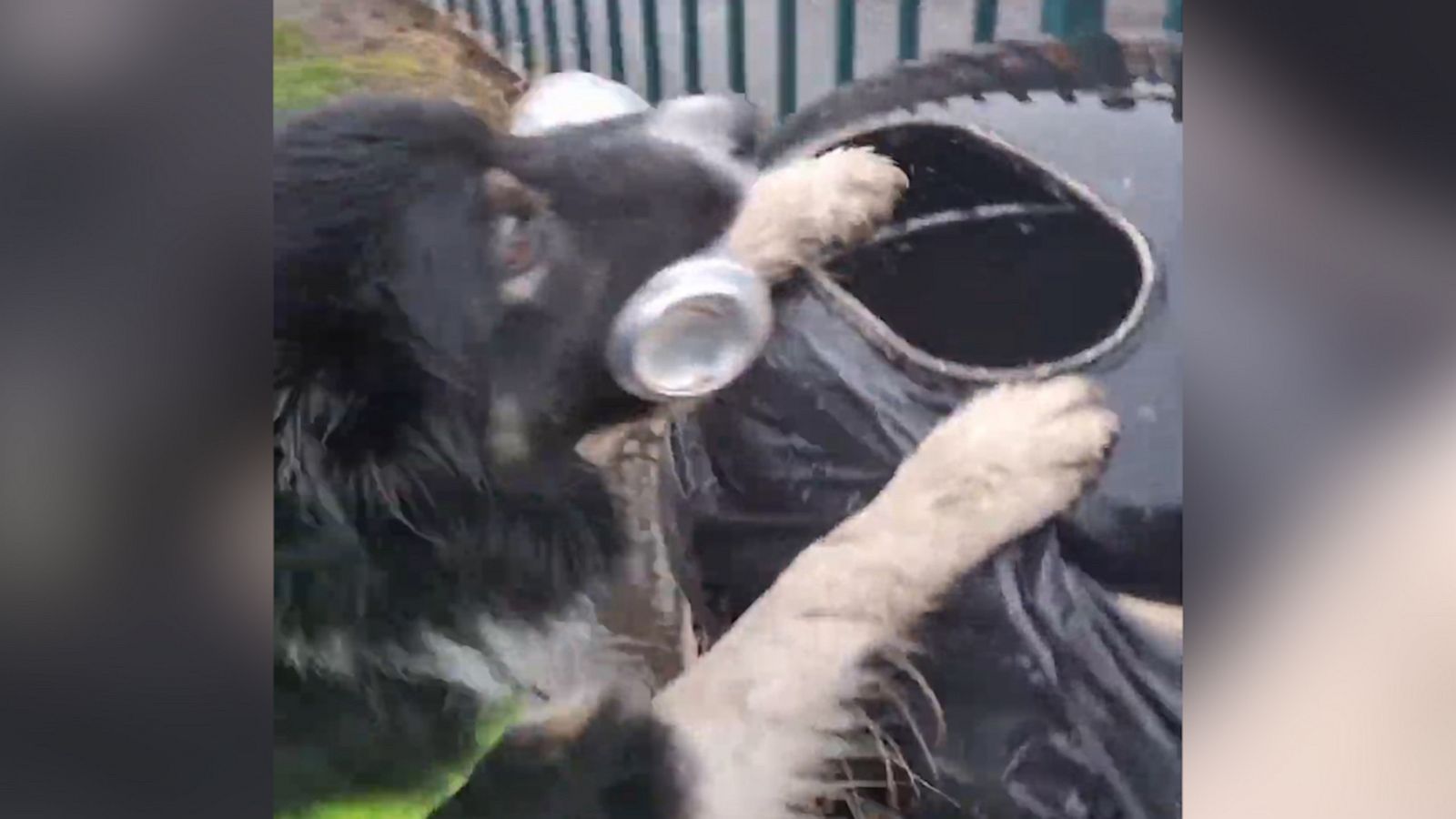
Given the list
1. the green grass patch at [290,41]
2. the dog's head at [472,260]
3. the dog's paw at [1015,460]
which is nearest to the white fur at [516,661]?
the dog's head at [472,260]

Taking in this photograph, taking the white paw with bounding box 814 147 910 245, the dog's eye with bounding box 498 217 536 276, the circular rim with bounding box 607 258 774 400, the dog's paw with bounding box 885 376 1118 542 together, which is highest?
the white paw with bounding box 814 147 910 245

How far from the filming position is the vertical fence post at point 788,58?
842mm

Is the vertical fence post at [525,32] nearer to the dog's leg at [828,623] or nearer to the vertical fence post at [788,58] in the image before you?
the vertical fence post at [788,58]

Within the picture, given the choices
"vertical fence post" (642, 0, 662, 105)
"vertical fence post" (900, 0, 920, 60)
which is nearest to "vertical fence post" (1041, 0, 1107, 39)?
"vertical fence post" (900, 0, 920, 60)

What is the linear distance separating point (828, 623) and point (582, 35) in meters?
0.53

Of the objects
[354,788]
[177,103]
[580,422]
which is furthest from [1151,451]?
[177,103]

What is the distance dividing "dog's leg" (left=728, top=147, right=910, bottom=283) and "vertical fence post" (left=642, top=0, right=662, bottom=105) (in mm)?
118

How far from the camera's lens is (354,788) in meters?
0.82

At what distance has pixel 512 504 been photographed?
827mm

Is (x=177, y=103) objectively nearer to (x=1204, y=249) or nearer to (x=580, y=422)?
(x=580, y=422)

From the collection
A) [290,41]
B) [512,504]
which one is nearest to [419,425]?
[512,504]

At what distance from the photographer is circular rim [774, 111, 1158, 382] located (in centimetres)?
84

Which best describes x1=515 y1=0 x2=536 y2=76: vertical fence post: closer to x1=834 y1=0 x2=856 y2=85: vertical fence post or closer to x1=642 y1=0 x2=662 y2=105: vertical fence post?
x1=642 y1=0 x2=662 y2=105: vertical fence post

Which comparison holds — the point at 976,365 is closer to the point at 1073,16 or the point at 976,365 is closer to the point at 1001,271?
the point at 1001,271
